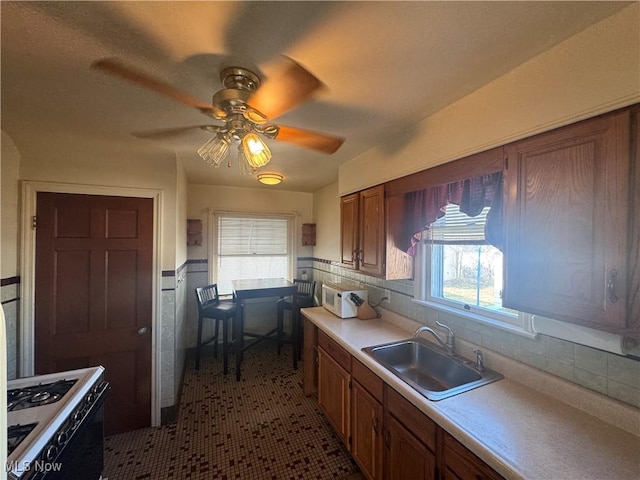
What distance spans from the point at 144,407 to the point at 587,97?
11.0 feet

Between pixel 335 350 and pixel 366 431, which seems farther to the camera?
pixel 335 350

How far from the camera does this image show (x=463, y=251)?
1.85 metres

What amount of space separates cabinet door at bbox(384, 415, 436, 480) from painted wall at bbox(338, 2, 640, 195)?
1439 mm

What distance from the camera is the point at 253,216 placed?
3986mm

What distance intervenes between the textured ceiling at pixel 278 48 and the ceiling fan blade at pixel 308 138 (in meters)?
0.10

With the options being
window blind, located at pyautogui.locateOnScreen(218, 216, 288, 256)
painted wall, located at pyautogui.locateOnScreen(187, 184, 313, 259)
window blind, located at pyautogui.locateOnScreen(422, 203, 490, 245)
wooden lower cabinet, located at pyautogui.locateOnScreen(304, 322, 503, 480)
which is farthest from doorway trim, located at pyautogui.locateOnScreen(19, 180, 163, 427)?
window blind, located at pyautogui.locateOnScreen(422, 203, 490, 245)

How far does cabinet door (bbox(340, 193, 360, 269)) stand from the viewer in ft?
7.86

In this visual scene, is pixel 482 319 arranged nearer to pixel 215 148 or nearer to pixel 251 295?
pixel 215 148

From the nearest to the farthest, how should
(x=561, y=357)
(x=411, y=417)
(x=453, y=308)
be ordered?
(x=561, y=357), (x=411, y=417), (x=453, y=308)

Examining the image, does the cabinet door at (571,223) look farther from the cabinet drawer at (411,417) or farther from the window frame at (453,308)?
the cabinet drawer at (411,417)

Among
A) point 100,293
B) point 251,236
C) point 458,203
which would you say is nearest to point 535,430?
point 458,203

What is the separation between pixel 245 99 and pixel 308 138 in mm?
562

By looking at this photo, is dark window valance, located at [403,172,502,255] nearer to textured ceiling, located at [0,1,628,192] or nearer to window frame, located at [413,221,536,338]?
window frame, located at [413,221,536,338]
